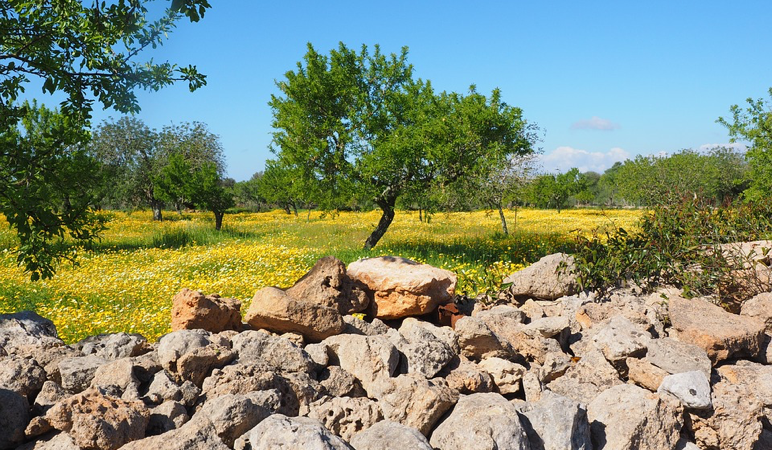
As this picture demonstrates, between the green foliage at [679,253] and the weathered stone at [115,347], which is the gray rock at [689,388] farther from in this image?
the weathered stone at [115,347]

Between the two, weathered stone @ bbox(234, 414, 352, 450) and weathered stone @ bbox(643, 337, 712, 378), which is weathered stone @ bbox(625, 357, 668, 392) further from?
weathered stone @ bbox(234, 414, 352, 450)

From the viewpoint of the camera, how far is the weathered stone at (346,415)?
4.87m

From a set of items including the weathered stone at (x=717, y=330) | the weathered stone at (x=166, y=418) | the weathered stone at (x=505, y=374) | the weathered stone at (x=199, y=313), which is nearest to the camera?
the weathered stone at (x=166, y=418)

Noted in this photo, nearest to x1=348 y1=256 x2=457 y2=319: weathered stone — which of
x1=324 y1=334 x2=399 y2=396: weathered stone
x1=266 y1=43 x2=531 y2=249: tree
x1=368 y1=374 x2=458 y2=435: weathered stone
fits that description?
x1=324 y1=334 x2=399 y2=396: weathered stone

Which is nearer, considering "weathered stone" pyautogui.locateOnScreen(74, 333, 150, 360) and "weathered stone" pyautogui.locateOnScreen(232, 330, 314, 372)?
"weathered stone" pyautogui.locateOnScreen(232, 330, 314, 372)

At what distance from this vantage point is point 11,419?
170 inches

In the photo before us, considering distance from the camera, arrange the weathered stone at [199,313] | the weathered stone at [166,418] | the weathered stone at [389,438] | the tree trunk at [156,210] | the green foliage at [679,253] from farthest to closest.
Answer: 1. the tree trunk at [156,210]
2. the green foliage at [679,253]
3. the weathered stone at [199,313]
4. the weathered stone at [166,418]
5. the weathered stone at [389,438]

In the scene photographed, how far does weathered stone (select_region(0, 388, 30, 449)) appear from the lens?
4.29 meters

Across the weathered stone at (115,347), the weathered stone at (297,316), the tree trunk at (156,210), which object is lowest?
the weathered stone at (115,347)

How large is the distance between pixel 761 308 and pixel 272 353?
6446 millimetres

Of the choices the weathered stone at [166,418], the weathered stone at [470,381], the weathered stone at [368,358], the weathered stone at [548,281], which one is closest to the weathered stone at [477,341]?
the weathered stone at [470,381]

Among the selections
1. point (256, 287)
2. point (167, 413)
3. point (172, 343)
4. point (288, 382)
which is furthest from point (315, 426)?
point (256, 287)

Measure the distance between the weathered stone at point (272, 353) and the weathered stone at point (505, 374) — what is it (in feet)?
6.66

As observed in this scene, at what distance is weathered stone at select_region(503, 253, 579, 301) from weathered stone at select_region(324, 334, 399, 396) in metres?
3.30
